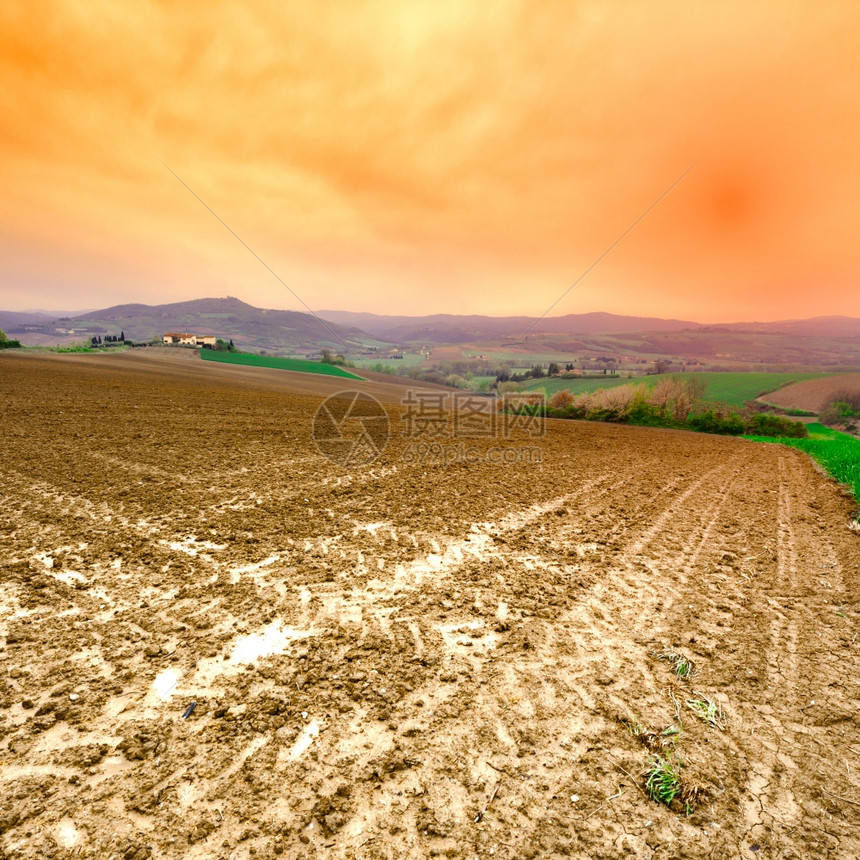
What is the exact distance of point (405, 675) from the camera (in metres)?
4.24

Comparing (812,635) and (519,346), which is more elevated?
(519,346)

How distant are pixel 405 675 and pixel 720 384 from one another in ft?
314

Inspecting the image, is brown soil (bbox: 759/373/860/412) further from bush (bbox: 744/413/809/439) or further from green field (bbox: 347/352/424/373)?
green field (bbox: 347/352/424/373)

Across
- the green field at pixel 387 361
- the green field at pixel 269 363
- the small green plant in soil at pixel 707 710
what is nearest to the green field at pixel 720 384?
the green field at pixel 387 361

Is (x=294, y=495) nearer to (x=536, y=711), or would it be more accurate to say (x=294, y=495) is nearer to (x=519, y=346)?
(x=536, y=711)

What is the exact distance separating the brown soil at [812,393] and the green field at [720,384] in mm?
2184

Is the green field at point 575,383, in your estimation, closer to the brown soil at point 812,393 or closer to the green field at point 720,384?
the green field at point 720,384

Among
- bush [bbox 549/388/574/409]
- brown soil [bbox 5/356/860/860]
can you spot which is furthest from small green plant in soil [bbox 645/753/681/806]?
bush [bbox 549/388/574/409]

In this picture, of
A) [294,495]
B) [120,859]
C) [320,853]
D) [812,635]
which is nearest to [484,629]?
[320,853]

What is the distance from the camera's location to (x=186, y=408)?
1898 cm

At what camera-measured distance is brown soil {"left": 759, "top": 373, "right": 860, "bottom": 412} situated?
65.0m

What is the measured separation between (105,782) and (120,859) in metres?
0.71

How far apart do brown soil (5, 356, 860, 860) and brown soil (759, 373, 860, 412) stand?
7879cm

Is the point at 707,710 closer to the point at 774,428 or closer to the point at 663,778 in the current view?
the point at 663,778
